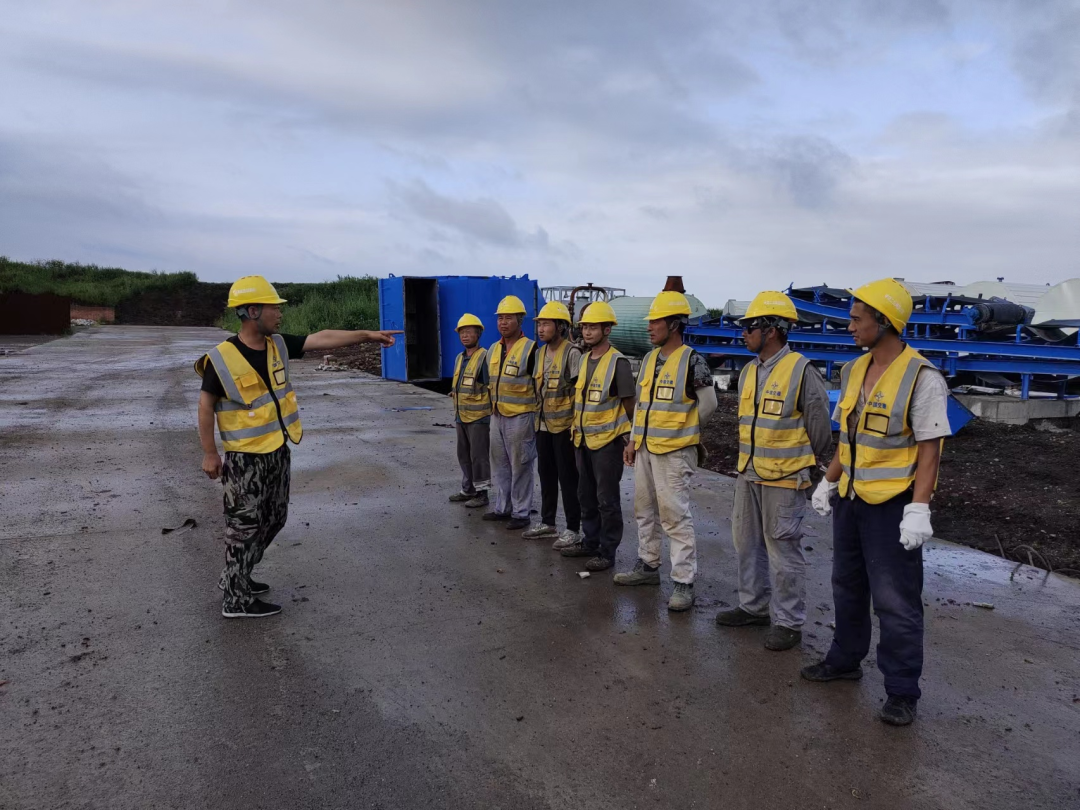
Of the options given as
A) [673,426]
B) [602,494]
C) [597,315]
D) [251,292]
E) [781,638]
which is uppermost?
[251,292]

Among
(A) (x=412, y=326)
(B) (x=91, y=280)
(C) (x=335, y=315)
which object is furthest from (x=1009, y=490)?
(B) (x=91, y=280)

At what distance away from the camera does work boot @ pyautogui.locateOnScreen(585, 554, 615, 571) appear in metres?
5.20

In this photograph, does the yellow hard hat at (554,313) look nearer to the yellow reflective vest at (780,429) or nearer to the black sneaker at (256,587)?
the yellow reflective vest at (780,429)

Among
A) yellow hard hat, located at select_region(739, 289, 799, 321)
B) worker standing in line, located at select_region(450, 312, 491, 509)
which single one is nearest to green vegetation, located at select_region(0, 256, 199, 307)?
worker standing in line, located at select_region(450, 312, 491, 509)

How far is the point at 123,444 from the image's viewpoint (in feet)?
31.5

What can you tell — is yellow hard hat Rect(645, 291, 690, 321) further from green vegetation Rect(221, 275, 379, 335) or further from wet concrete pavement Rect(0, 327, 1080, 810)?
green vegetation Rect(221, 275, 379, 335)

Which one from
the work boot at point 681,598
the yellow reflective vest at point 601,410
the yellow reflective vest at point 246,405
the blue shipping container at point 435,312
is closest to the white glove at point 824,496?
the work boot at point 681,598

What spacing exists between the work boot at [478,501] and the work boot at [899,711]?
13.6 feet

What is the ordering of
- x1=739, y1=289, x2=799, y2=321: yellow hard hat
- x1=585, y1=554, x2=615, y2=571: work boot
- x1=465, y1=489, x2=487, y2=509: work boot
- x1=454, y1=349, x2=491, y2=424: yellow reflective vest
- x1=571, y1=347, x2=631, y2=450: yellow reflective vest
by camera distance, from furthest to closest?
x1=465, y1=489, x2=487, y2=509: work boot < x1=454, y1=349, x2=491, y2=424: yellow reflective vest < x1=585, y1=554, x2=615, y2=571: work boot < x1=571, y1=347, x2=631, y2=450: yellow reflective vest < x1=739, y1=289, x2=799, y2=321: yellow hard hat

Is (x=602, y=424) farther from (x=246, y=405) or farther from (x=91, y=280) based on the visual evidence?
(x=91, y=280)

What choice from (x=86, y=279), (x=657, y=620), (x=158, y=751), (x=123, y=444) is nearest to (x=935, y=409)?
(x=657, y=620)

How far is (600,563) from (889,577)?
2246 millimetres

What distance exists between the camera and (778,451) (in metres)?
3.94

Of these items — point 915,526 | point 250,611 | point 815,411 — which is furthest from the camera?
point 250,611
